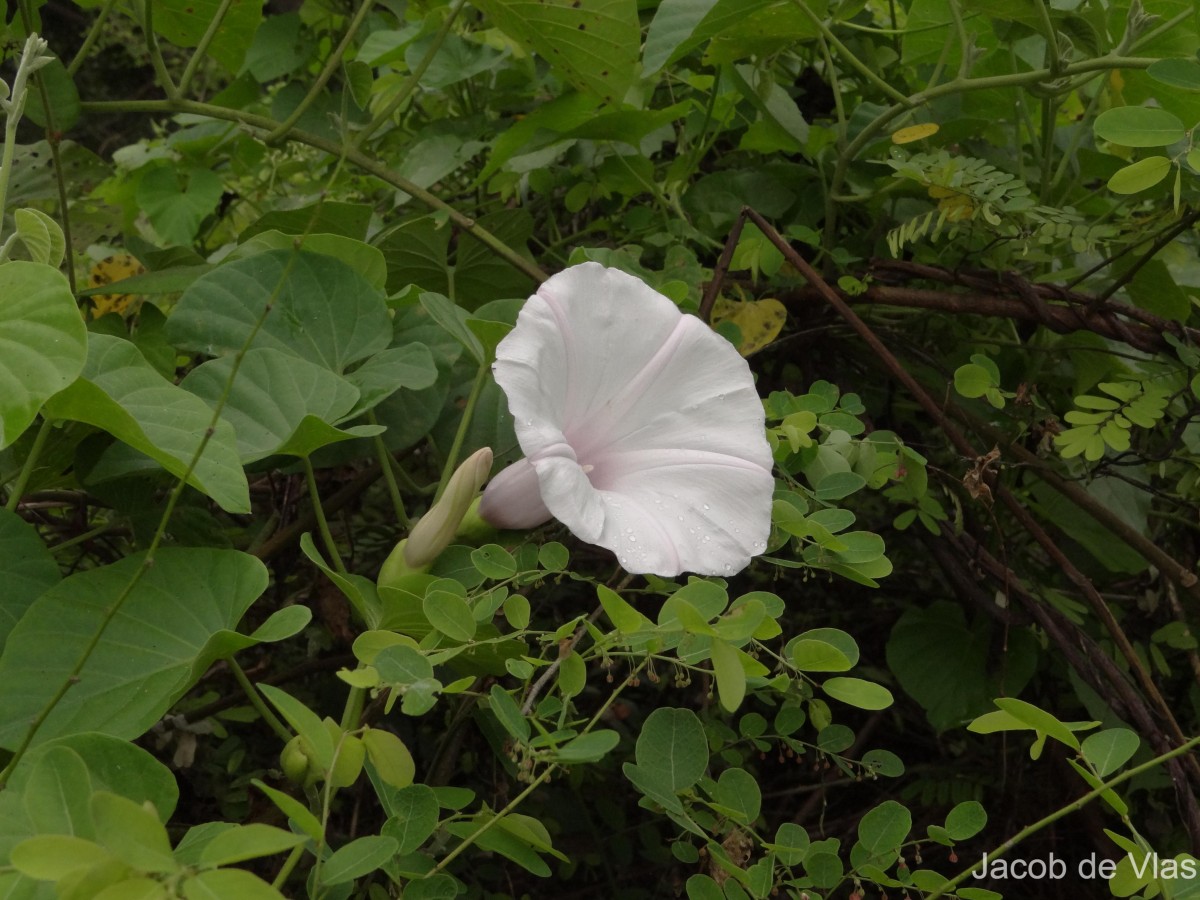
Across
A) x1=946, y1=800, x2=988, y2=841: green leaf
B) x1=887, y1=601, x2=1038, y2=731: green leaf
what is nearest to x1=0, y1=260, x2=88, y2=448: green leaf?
x1=946, y1=800, x2=988, y2=841: green leaf

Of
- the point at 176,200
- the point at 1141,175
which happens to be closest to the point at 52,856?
the point at 1141,175

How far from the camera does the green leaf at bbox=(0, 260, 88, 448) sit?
63 cm

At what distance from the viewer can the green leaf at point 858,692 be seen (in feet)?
2.37

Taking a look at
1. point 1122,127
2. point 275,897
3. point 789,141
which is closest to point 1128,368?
point 1122,127

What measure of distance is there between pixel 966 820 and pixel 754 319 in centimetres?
61

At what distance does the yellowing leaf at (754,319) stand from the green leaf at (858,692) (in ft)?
1.66

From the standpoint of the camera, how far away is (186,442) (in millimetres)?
741

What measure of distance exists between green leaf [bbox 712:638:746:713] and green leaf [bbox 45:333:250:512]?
0.33 meters

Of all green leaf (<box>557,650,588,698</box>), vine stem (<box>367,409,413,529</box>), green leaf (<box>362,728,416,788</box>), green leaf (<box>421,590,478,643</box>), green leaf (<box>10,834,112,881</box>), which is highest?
green leaf (<box>10,834,112,881</box>)

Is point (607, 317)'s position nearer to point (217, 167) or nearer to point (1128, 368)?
point (1128, 368)

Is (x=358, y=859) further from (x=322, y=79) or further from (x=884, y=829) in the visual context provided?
(x=322, y=79)

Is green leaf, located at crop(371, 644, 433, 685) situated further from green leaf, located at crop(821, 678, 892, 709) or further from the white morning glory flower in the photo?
Answer: green leaf, located at crop(821, 678, 892, 709)

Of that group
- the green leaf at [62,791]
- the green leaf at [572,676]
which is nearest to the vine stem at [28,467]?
the green leaf at [62,791]

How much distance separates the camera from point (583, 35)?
1.18 metres
